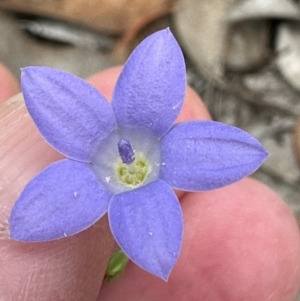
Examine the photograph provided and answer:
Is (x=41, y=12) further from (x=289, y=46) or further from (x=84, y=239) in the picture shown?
(x=84, y=239)

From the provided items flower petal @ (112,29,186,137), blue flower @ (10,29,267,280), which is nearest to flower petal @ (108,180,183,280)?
blue flower @ (10,29,267,280)

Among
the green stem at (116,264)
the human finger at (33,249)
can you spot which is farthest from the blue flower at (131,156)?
the green stem at (116,264)

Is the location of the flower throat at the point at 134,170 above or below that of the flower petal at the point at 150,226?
below

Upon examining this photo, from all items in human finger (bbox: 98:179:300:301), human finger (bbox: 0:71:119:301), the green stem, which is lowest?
human finger (bbox: 98:179:300:301)

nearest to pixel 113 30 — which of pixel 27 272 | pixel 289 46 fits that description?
pixel 289 46

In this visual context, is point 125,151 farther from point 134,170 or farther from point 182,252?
point 182,252

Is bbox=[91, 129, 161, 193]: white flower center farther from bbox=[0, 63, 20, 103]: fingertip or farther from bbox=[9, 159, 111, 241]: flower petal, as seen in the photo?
bbox=[0, 63, 20, 103]: fingertip

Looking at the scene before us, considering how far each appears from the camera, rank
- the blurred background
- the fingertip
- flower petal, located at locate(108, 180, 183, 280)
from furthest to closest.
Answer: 1. the blurred background
2. the fingertip
3. flower petal, located at locate(108, 180, 183, 280)

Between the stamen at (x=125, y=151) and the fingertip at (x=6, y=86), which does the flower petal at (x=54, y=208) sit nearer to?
the stamen at (x=125, y=151)
